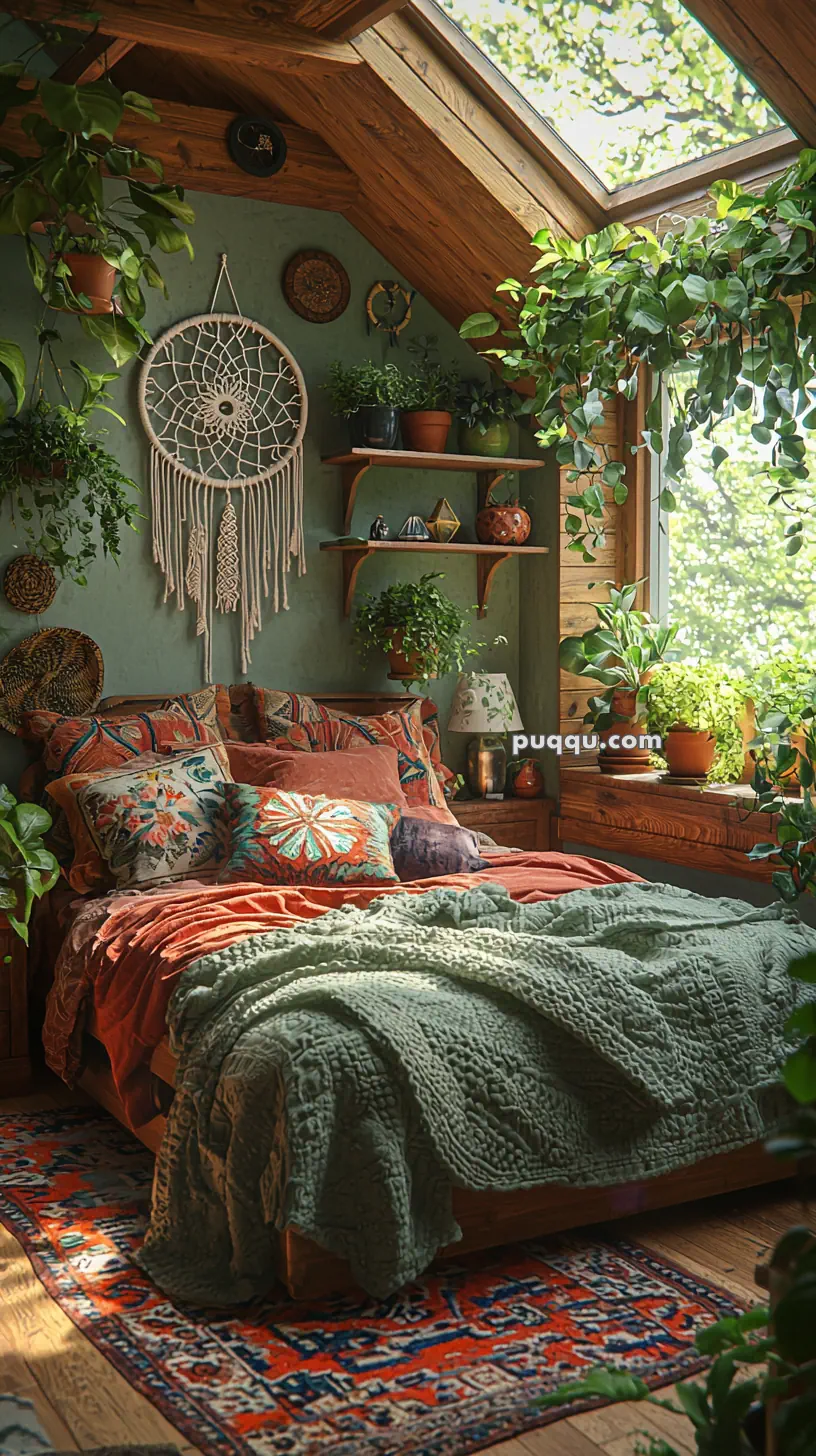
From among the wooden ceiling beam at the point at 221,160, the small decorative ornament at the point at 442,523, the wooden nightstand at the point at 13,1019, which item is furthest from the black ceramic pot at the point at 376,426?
the wooden nightstand at the point at 13,1019

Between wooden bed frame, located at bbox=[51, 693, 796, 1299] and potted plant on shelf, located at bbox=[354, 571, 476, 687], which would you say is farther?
potted plant on shelf, located at bbox=[354, 571, 476, 687]

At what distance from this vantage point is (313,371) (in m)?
4.80

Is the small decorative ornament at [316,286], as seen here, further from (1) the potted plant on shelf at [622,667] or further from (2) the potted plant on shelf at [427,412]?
(1) the potted plant on shelf at [622,667]

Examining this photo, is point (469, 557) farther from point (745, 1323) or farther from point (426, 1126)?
point (745, 1323)

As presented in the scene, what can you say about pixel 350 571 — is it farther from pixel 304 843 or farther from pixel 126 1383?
pixel 126 1383

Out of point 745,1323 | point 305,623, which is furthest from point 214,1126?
point 305,623

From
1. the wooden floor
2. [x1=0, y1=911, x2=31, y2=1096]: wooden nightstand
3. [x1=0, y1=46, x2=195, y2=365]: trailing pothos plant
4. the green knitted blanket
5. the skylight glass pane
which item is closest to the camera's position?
the wooden floor

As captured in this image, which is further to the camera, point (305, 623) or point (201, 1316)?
point (305, 623)

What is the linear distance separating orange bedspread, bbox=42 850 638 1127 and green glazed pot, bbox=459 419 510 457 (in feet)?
5.74

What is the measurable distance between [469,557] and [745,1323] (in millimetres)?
4144

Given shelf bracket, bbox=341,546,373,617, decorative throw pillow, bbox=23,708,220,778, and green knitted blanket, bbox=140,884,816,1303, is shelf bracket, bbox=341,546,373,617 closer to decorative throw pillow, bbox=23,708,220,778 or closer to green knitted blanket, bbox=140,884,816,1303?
decorative throw pillow, bbox=23,708,220,778

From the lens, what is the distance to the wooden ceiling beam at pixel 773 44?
10.4 feet

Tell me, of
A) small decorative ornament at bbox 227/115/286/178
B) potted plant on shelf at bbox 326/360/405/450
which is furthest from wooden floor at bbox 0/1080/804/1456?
small decorative ornament at bbox 227/115/286/178

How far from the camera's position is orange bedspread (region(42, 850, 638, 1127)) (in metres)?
3.08
